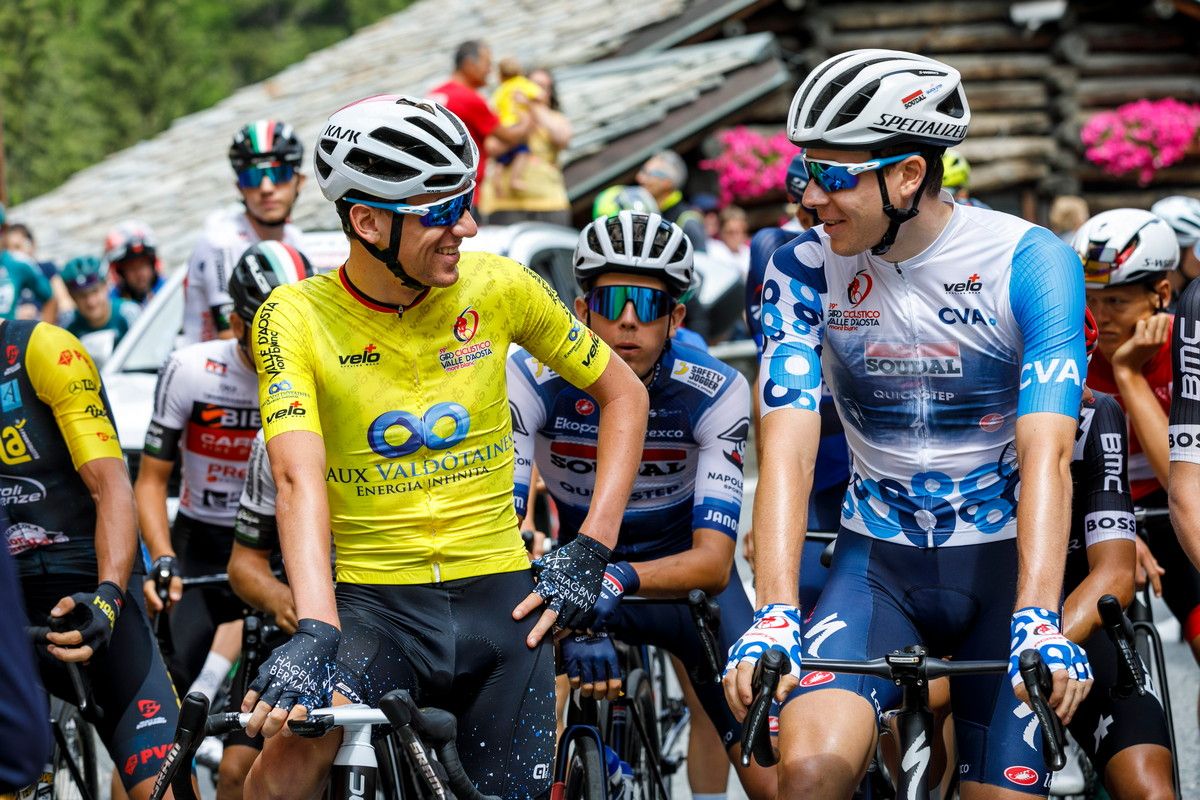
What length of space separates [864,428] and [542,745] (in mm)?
1231

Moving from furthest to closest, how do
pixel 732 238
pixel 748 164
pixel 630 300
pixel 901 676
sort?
pixel 748 164 → pixel 732 238 → pixel 630 300 → pixel 901 676

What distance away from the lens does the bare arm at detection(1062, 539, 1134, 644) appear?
4.63m

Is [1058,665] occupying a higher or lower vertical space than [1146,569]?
higher

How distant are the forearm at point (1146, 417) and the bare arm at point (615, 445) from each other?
2284 millimetres

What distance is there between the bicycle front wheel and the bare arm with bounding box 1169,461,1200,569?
1835mm

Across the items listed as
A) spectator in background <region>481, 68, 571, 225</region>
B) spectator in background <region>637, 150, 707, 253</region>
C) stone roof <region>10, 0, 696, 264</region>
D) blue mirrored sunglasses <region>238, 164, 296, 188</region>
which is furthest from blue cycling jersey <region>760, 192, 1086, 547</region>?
stone roof <region>10, 0, 696, 264</region>

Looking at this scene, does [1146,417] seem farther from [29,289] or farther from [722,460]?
[29,289]

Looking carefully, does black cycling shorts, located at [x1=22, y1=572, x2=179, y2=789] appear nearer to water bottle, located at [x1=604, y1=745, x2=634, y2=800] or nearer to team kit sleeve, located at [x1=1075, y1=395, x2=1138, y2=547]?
water bottle, located at [x1=604, y1=745, x2=634, y2=800]

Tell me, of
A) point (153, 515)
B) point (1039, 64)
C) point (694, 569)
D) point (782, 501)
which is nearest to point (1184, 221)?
point (694, 569)

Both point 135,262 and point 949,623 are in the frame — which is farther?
point 135,262

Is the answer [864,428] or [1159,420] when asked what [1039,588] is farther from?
[1159,420]

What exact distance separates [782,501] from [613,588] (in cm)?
95

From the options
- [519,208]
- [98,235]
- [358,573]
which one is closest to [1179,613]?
[358,573]

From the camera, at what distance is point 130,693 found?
194 inches
